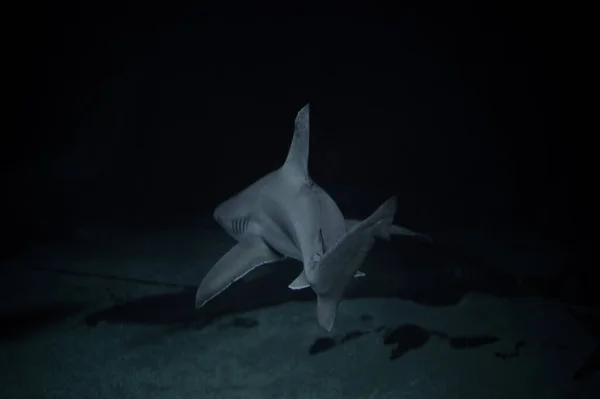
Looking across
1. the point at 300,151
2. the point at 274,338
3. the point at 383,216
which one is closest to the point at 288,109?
the point at 274,338

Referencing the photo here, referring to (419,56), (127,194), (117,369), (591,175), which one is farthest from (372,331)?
(591,175)

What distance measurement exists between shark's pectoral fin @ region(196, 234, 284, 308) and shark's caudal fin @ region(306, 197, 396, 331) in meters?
1.19

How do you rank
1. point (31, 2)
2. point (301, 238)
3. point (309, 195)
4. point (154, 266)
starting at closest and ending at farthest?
1. point (301, 238)
2. point (309, 195)
3. point (154, 266)
4. point (31, 2)

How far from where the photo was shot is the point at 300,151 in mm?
4250

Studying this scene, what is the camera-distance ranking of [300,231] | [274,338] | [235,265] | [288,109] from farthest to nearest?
[288,109]
[274,338]
[235,265]
[300,231]

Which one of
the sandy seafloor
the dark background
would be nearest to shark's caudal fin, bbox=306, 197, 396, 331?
the sandy seafloor

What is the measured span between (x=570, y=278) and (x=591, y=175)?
24.8ft

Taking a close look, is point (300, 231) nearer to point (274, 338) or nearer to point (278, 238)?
point (278, 238)

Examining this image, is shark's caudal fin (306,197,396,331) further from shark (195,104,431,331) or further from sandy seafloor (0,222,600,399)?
sandy seafloor (0,222,600,399)

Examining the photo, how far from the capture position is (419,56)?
1282cm

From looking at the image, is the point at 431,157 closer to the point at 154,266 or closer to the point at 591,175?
the point at 591,175

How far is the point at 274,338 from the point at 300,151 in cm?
240

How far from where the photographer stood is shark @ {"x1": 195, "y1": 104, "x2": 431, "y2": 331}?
3283 millimetres

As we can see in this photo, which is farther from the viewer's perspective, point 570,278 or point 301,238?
point 570,278
